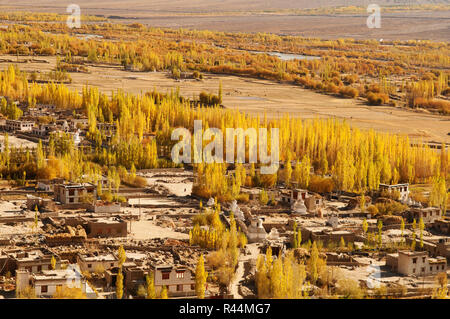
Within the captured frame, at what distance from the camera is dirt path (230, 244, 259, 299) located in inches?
930

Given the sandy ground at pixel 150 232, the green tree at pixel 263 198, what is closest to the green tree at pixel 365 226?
the green tree at pixel 263 198

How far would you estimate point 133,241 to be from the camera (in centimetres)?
2903

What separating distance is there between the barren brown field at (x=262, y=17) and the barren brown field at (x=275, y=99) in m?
61.6

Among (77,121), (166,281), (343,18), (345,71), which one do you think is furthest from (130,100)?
(343,18)

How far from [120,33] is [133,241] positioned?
297 feet

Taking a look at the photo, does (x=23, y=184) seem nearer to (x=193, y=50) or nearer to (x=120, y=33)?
(x=193, y=50)

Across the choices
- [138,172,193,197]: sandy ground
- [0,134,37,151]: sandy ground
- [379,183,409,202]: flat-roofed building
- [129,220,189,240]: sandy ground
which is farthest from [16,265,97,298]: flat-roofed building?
[0,134,37,151]: sandy ground

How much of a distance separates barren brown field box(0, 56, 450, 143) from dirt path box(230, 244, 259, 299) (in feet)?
85.1

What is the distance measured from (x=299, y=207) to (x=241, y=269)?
350 inches

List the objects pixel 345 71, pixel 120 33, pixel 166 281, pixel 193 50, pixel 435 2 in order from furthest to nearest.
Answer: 1. pixel 435 2
2. pixel 120 33
3. pixel 193 50
4. pixel 345 71
5. pixel 166 281

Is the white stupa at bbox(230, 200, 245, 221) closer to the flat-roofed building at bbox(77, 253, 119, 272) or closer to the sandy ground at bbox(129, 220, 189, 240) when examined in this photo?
the sandy ground at bbox(129, 220, 189, 240)

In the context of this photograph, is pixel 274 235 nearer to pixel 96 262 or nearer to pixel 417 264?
pixel 417 264

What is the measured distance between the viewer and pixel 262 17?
522 feet

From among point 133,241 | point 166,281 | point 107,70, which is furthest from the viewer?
point 107,70
